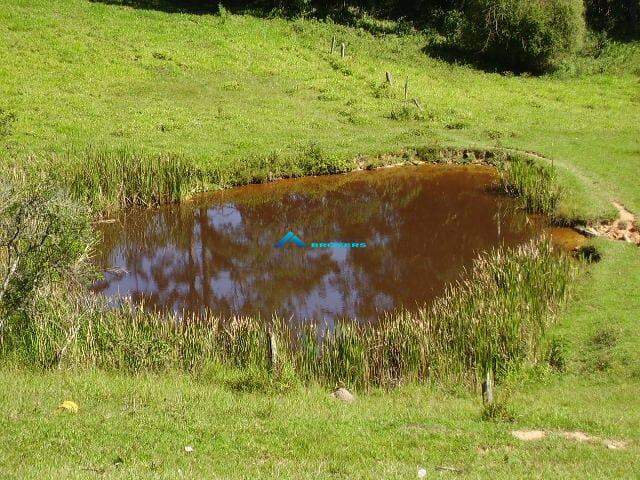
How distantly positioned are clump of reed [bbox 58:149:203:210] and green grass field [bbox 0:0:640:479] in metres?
1.12

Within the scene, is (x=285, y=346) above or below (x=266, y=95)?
below

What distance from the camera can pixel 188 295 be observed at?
14.9 meters

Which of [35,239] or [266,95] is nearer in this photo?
[35,239]

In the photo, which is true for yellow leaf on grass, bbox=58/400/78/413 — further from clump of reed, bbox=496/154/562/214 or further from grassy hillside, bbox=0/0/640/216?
clump of reed, bbox=496/154/562/214

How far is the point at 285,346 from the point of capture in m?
11.6

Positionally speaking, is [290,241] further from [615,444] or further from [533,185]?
[615,444]

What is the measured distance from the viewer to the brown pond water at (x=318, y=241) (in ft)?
48.5

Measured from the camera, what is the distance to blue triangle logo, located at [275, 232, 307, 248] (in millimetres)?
17730

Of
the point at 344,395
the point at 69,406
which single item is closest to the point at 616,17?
the point at 344,395

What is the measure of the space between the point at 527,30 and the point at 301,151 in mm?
14432

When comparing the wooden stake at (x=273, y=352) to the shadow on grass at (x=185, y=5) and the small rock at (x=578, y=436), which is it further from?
the shadow on grass at (x=185, y=5)

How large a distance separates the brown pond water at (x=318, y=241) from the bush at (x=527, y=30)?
11743mm

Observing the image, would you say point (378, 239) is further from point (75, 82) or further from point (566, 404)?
point (75, 82)

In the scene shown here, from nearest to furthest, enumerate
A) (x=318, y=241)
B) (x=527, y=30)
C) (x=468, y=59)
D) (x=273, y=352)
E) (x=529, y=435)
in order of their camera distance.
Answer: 1. (x=529, y=435)
2. (x=273, y=352)
3. (x=318, y=241)
4. (x=527, y=30)
5. (x=468, y=59)
